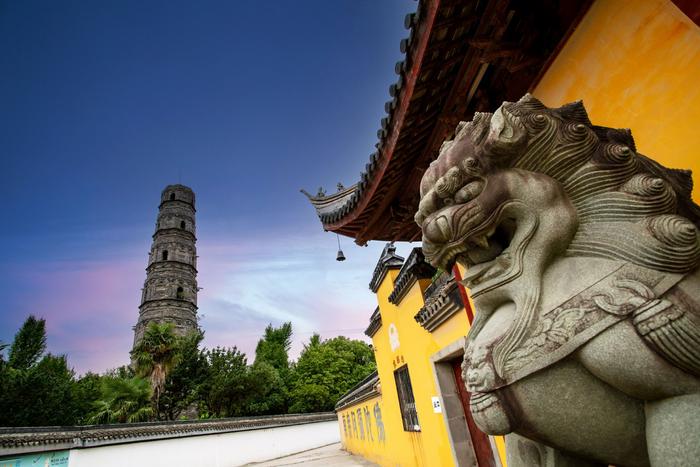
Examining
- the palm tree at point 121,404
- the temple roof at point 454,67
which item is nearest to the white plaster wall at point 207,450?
the palm tree at point 121,404

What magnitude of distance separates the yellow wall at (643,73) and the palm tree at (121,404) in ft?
68.1

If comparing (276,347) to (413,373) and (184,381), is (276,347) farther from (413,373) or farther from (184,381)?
(413,373)

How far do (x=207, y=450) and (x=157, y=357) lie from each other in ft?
23.0

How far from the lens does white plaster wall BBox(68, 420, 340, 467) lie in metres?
11.4

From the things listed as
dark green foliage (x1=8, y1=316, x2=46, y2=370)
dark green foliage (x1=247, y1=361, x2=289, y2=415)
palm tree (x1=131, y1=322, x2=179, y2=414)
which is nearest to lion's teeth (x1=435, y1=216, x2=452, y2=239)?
palm tree (x1=131, y1=322, x2=179, y2=414)

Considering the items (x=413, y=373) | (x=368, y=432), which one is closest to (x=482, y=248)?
(x=413, y=373)

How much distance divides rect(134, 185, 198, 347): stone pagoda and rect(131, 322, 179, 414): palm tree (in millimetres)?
9540

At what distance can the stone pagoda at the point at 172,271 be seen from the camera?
2911cm

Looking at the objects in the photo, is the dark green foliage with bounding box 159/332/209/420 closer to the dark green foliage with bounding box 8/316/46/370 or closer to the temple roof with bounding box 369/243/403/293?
the dark green foliage with bounding box 8/316/46/370

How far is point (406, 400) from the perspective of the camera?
6664 mm

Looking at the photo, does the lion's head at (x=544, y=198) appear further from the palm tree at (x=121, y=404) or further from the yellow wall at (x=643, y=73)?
the palm tree at (x=121, y=404)

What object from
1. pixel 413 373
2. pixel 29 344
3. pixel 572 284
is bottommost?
pixel 413 373

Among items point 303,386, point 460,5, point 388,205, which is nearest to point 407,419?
point 388,205

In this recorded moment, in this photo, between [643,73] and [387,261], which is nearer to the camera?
[643,73]
